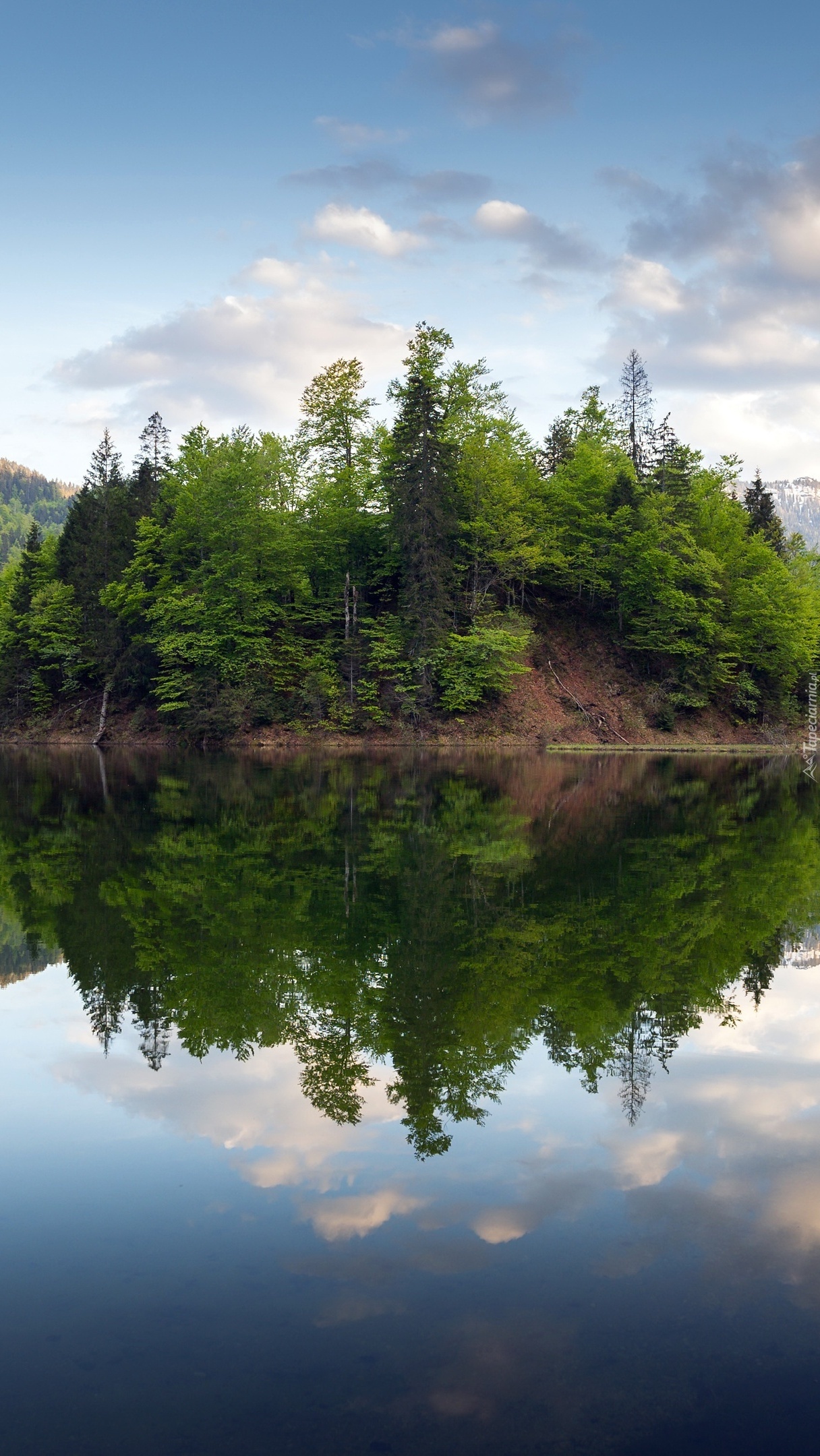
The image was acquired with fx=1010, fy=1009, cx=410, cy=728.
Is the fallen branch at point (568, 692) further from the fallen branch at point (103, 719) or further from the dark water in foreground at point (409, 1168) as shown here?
the dark water in foreground at point (409, 1168)

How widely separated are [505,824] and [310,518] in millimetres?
41564

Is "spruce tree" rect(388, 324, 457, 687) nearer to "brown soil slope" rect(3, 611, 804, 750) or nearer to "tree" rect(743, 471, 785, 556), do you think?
"brown soil slope" rect(3, 611, 804, 750)

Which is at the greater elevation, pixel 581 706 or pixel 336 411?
pixel 336 411

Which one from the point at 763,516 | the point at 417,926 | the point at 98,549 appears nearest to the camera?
the point at 417,926

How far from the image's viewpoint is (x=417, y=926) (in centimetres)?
1212

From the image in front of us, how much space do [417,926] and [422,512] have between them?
4029 centimetres

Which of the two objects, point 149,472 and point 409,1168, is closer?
point 409,1168

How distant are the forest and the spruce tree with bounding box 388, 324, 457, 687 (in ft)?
0.43

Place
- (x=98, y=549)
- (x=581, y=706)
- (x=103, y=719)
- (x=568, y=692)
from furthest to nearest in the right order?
(x=98, y=549), (x=103, y=719), (x=568, y=692), (x=581, y=706)

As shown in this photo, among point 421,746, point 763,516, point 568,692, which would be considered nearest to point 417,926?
point 421,746

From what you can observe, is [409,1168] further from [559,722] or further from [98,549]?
[98,549]

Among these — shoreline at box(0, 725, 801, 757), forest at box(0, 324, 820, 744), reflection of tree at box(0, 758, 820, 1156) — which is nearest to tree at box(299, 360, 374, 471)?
forest at box(0, 324, 820, 744)

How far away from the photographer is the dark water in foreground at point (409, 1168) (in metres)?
4.14

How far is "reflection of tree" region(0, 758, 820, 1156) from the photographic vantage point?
8211 mm
